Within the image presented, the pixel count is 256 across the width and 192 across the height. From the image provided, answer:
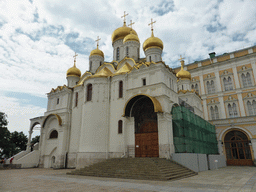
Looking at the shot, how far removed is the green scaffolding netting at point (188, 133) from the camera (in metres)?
14.7

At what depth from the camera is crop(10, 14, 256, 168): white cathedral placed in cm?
1539

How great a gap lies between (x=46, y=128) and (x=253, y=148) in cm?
2405

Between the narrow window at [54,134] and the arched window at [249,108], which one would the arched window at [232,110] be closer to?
the arched window at [249,108]

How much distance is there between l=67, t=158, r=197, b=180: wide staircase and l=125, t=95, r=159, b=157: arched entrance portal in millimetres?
1883

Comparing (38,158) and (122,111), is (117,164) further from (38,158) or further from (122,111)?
(38,158)

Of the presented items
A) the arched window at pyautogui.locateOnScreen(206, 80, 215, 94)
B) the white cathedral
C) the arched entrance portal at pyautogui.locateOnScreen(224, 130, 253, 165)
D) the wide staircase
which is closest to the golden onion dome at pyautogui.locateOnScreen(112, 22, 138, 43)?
the white cathedral

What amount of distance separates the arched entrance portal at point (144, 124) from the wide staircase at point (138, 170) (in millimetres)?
1883

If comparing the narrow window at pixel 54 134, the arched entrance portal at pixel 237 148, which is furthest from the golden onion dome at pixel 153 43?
the arched entrance portal at pixel 237 148

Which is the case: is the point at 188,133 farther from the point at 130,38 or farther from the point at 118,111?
the point at 130,38

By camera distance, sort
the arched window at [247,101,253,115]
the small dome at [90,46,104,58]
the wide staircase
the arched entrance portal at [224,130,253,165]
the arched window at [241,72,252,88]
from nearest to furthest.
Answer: the wide staircase, the arched entrance portal at [224,130,253,165], the arched window at [247,101,253,115], the small dome at [90,46,104,58], the arched window at [241,72,252,88]

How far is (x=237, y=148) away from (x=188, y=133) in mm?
11342

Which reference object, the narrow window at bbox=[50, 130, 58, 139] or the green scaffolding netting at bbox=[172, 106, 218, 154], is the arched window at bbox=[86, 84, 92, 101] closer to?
the narrow window at bbox=[50, 130, 58, 139]

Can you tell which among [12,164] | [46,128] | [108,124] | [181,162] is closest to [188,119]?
[181,162]

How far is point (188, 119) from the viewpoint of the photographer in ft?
53.2
